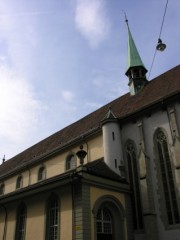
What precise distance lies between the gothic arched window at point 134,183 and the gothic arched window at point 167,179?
177 centimetres

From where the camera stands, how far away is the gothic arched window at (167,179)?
635 inches

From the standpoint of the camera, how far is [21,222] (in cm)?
1883

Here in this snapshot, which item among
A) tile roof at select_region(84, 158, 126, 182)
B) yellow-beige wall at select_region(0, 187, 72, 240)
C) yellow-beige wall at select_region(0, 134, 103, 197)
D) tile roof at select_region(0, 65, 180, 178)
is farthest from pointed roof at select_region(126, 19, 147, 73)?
yellow-beige wall at select_region(0, 187, 72, 240)

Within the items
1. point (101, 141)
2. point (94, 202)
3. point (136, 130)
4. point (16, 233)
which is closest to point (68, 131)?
point (101, 141)

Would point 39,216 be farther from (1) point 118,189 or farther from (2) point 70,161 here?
(2) point 70,161

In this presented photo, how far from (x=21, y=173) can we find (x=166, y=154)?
1682 centimetres

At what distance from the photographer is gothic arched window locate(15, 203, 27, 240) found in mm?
18422

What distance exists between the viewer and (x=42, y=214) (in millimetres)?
16938

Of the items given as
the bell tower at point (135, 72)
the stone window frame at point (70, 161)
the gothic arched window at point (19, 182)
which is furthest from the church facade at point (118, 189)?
the gothic arched window at point (19, 182)

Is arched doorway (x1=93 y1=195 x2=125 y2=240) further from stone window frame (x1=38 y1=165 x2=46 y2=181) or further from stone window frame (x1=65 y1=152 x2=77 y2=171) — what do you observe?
stone window frame (x1=38 y1=165 x2=46 y2=181)

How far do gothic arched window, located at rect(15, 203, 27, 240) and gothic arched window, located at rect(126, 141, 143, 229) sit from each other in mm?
6961

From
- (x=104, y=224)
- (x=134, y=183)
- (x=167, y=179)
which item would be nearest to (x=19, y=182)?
(x=134, y=183)

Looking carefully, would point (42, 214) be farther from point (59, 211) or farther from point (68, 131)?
point (68, 131)

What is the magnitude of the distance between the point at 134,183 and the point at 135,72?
1205 centimetres
